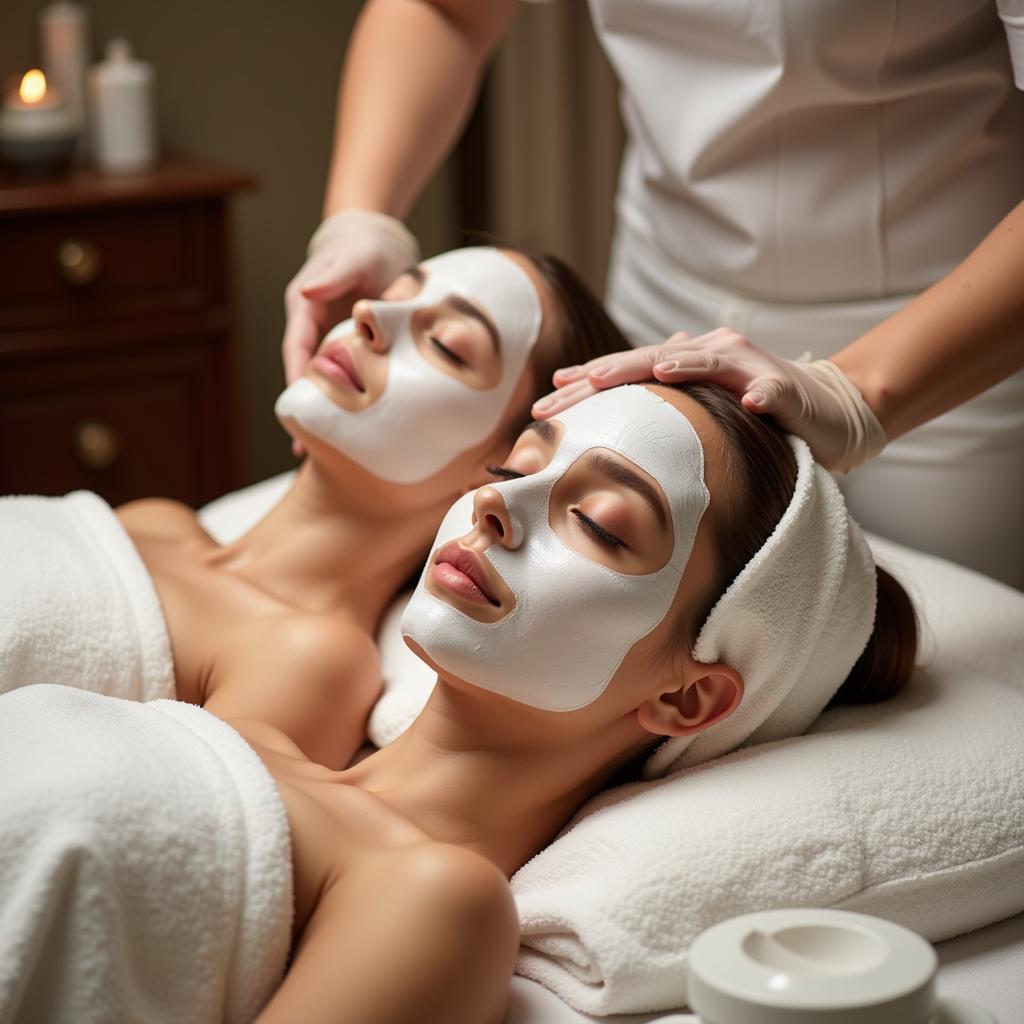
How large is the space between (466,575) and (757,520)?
0.85 ft

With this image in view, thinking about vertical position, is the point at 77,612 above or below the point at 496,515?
below

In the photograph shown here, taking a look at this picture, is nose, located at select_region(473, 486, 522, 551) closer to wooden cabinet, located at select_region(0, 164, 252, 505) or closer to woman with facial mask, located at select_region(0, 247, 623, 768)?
woman with facial mask, located at select_region(0, 247, 623, 768)

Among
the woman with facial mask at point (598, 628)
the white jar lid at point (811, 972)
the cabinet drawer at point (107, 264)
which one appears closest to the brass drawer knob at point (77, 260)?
the cabinet drawer at point (107, 264)

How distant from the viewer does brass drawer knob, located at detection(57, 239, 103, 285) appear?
2486 millimetres

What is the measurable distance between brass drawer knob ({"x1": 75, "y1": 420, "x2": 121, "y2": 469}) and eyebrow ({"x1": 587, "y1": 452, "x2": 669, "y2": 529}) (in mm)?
1699

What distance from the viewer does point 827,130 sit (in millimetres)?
1571

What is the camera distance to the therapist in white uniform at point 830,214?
4.26 ft

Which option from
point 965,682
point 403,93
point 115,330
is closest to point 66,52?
point 115,330

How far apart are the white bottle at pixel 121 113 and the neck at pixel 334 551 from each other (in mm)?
1347

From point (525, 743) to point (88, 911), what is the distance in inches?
15.7

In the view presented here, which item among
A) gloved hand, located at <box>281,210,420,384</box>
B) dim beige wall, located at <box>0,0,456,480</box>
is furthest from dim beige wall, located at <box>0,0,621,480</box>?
gloved hand, located at <box>281,210,420,384</box>

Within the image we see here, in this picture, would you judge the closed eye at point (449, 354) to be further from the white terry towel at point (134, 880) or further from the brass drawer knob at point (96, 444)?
the brass drawer knob at point (96, 444)

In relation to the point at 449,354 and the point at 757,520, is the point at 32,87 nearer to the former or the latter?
the point at 449,354

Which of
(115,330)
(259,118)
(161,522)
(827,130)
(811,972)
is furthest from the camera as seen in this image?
(259,118)
